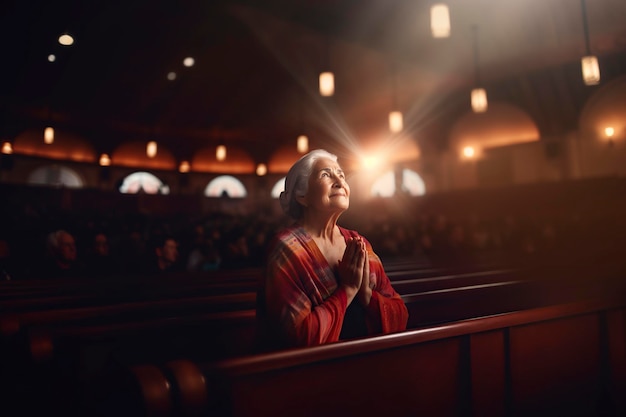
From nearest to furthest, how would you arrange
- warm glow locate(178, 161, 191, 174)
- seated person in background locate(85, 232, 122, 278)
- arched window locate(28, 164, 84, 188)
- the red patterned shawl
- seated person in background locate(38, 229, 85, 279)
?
the red patterned shawl < seated person in background locate(38, 229, 85, 279) < seated person in background locate(85, 232, 122, 278) < arched window locate(28, 164, 84, 188) < warm glow locate(178, 161, 191, 174)

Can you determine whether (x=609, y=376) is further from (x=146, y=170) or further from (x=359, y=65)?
(x=146, y=170)

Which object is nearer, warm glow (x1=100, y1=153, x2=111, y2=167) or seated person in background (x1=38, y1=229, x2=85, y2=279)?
seated person in background (x1=38, y1=229, x2=85, y2=279)

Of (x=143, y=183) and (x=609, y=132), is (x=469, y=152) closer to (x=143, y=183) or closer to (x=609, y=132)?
(x=609, y=132)

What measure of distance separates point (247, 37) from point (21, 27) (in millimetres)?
5987

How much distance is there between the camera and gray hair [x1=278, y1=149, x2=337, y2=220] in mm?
1511

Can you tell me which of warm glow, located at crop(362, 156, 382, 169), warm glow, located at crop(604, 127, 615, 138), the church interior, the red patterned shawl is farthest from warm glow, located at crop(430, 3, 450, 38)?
warm glow, located at crop(362, 156, 382, 169)

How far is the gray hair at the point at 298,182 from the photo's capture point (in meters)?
1.51

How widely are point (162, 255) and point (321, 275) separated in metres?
3.80

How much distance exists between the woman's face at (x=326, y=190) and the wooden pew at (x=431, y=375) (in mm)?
505

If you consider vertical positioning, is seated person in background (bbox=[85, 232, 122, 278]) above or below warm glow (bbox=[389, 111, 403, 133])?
below

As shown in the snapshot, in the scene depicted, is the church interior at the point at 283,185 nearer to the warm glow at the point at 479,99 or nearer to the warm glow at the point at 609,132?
the warm glow at the point at 609,132

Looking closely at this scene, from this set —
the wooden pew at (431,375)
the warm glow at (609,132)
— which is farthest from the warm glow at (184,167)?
the wooden pew at (431,375)

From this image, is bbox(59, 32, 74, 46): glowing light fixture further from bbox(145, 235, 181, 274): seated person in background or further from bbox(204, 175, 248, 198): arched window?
bbox(204, 175, 248, 198): arched window

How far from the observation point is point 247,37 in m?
11.4
